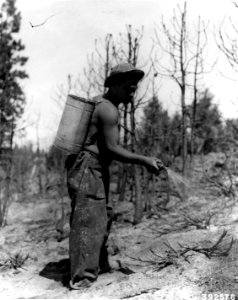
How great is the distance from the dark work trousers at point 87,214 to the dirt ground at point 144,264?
0.24 m

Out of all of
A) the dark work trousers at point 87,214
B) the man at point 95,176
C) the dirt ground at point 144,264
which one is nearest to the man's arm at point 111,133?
the man at point 95,176

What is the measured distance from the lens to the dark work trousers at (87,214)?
4.17 metres

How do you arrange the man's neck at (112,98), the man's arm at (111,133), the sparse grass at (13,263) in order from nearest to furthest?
the man's arm at (111,133), the man's neck at (112,98), the sparse grass at (13,263)

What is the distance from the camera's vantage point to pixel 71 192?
4.39m

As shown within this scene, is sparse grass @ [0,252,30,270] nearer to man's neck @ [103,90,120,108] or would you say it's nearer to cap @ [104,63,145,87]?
man's neck @ [103,90,120,108]

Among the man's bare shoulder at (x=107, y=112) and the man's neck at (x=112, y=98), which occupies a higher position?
the man's neck at (x=112, y=98)

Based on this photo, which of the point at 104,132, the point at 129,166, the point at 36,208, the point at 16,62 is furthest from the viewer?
the point at 16,62

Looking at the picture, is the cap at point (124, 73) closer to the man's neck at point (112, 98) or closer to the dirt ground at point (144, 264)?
the man's neck at point (112, 98)

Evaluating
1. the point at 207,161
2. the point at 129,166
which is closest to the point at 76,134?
the point at 129,166

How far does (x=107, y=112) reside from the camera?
4191 millimetres

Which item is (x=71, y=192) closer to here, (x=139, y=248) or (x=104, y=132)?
(x=104, y=132)

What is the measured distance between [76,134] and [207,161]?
14.4m

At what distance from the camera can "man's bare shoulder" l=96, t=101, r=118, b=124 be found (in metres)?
4.18

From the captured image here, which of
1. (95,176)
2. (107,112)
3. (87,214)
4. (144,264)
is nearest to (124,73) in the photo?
(107,112)
